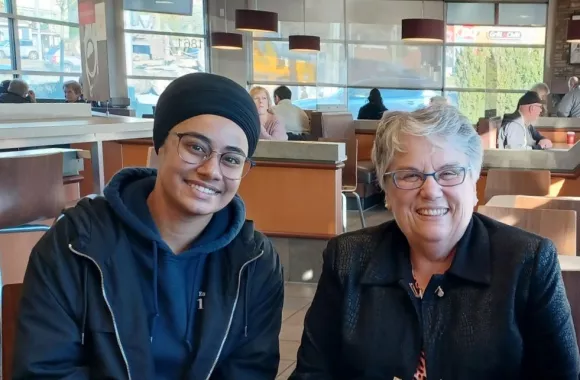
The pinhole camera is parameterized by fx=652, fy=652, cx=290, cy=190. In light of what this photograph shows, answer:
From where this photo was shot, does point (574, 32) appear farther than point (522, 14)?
No

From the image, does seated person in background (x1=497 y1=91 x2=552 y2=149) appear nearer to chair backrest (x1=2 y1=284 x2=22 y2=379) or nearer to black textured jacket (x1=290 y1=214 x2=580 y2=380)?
black textured jacket (x1=290 y1=214 x2=580 y2=380)

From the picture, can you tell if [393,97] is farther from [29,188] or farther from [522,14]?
[29,188]

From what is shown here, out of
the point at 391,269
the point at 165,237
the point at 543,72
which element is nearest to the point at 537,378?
the point at 391,269

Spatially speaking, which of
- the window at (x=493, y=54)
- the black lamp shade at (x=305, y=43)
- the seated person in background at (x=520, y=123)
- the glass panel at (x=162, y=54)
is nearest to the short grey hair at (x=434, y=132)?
the seated person in background at (x=520, y=123)

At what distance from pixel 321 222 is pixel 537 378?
3252mm

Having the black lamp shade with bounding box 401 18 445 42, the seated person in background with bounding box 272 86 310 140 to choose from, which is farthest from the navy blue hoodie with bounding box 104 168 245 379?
the black lamp shade with bounding box 401 18 445 42

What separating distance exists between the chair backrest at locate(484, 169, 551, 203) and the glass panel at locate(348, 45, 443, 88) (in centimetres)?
925

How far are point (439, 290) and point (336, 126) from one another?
19.7ft

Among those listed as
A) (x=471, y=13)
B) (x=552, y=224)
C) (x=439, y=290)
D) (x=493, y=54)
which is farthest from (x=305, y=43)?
(x=439, y=290)

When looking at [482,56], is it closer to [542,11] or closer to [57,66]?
[542,11]

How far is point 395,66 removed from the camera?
12508 mm

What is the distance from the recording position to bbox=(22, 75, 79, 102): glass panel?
10.4 meters

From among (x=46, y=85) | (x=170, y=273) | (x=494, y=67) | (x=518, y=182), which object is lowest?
(x=518, y=182)

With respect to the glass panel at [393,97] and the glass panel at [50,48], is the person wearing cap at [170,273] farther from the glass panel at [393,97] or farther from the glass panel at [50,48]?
the glass panel at [393,97]
